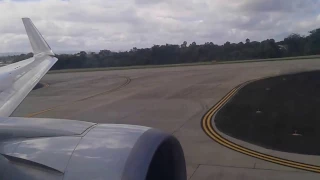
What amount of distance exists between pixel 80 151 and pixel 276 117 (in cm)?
1171

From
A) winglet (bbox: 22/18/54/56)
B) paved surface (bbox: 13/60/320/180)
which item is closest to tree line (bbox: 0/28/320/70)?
paved surface (bbox: 13/60/320/180)

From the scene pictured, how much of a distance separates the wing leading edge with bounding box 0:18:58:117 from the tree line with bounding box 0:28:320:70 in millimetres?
44490

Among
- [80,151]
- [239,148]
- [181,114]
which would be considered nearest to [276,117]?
[181,114]

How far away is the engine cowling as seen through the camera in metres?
2.16

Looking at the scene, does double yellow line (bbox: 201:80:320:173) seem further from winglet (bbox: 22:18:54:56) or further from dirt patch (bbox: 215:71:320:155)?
winglet (bbox: 22:18:54:56)

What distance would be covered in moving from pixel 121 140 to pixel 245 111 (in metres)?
12.4

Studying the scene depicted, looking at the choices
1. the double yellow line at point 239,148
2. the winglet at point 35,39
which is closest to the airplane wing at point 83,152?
the double yellow line at point 239,148

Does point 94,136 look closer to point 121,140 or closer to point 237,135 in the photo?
point 121,140

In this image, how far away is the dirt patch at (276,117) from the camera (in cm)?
984

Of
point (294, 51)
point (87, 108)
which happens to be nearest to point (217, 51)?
point (294, 51)

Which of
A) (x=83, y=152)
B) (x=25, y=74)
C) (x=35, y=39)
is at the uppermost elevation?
(x=35, y=39)

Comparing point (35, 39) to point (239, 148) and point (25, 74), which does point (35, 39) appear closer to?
point (25, 74)

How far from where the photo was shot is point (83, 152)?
2.29m

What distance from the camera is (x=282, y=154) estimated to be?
8789 millimetres
